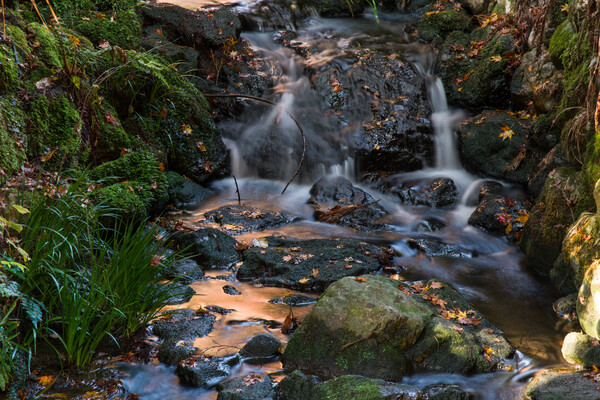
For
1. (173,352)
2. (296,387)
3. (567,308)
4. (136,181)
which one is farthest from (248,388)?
(136,181)

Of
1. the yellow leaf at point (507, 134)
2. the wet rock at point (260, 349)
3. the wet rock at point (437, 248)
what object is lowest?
the wet rock at point (437, 248)

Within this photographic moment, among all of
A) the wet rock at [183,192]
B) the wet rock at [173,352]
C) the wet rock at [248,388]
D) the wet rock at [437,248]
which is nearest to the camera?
the wet rock at [248,388]

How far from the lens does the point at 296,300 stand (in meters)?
4.77

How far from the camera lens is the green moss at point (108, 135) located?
627 centimetres

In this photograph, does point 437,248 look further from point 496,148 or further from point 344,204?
point 496,148

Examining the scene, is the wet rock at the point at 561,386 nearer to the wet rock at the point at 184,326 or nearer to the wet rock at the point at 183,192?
the wet rock at the point at 184,326

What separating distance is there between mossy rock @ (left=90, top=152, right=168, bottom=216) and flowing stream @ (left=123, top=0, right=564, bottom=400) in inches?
29.5

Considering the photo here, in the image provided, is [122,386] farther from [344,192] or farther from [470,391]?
[344,192]

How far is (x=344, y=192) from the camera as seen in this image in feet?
25.1

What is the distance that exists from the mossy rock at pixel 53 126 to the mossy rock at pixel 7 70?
299 mm

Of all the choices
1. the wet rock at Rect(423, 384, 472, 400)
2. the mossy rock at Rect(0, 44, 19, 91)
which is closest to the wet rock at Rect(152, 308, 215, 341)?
the wet rock at Rect(423, 384, 472, 400)

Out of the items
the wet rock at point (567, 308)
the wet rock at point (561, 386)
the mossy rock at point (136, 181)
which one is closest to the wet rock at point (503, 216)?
the wet rock at point (567, 308)

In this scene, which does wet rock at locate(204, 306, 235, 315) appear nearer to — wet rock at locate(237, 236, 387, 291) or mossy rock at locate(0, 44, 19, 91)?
wet rock at locate(237, 236, 387, 291)

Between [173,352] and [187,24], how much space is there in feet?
25.5
